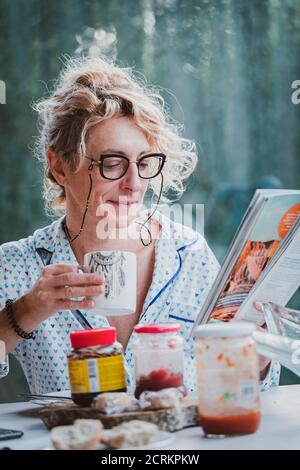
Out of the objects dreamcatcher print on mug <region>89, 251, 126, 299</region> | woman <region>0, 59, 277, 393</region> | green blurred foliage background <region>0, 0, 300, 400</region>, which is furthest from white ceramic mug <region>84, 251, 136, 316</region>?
green blurred foliage background <region>0, 0, 300, 400</region>

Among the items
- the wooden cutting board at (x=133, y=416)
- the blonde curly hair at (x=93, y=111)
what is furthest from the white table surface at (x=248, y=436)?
the blonde curly hair at (x=93, y=111)

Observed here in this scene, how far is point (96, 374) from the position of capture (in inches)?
45.7

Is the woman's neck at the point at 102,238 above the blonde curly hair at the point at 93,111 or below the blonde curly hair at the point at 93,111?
below

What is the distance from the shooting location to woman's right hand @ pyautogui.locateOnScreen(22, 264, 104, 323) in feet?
4.35

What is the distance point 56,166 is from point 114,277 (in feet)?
2.27

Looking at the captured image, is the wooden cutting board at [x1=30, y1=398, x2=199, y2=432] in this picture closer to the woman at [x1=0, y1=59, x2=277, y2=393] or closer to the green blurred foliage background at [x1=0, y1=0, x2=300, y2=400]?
the woman at [x1=0, y1=59, x2=277, y2=393]

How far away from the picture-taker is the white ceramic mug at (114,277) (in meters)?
1.33

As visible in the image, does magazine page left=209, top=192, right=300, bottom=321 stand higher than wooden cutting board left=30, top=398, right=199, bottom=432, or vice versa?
magazine page left=209, top=192, right=300, bottom=321

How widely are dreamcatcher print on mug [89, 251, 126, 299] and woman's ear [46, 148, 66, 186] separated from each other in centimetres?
64

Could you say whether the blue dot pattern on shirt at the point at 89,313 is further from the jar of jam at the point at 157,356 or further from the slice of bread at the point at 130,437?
the slice of bread at the point at 130,437

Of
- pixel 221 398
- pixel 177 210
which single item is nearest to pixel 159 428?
pixel 221 398

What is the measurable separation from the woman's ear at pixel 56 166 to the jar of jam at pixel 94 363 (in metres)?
0.84
